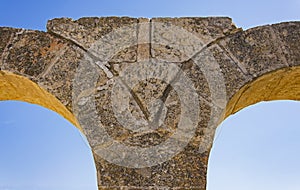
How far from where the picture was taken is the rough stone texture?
10.3 feet

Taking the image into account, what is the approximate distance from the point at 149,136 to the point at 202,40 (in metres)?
0.87

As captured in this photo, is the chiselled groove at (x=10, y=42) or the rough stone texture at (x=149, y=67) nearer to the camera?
the rough stone texture at (x=149, y=67)

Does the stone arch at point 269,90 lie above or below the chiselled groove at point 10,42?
below

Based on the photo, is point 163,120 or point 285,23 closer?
point 163,120

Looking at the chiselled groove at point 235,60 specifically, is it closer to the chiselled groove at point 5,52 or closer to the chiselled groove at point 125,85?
the chiselled groove at point 125,85

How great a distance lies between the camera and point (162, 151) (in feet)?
10.1

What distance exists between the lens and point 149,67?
131 inches

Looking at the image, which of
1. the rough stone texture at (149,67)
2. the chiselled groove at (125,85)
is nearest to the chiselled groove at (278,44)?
the rough stone texture at (149,67)

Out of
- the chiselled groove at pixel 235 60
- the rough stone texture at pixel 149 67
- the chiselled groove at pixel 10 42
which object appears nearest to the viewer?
the rough stone texture at pixel 149 67

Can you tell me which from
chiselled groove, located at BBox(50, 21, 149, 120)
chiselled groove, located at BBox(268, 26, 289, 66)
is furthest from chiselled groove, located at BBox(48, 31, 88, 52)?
chiselled groove, located at BBox(268, 26, 289, 66)

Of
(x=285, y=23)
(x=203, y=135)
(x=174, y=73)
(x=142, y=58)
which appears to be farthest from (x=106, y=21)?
(x=285, y=23)

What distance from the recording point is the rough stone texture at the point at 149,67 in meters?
3.14

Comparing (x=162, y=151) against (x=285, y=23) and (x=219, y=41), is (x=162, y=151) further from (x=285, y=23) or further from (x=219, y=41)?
(x=285, y=23)

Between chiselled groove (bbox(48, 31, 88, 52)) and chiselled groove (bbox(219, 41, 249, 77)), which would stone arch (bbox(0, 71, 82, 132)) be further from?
chiselled groove (bbox(219, 41, 249, 77))
